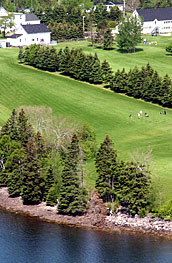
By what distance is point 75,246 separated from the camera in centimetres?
8456

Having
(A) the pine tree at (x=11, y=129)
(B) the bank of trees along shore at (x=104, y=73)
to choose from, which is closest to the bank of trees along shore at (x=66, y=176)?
(A) the pine tree at (x=11, y=129)

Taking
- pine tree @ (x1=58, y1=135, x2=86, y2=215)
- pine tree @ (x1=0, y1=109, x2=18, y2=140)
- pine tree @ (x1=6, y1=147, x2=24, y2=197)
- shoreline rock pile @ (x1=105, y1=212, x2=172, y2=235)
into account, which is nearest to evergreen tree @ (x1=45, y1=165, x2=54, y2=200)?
pine tree @ (x1=58, y1=135, x2=86, y2=215)

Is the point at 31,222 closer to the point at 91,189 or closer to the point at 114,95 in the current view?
the point at 91,189

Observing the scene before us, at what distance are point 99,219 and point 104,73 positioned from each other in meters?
86.2

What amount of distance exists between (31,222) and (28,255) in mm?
11639

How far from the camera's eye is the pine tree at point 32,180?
98.6m

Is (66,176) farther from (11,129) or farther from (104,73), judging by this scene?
(104,73)

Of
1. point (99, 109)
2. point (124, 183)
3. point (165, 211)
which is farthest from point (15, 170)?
point (99, 109)

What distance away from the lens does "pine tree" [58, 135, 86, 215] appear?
93.2m

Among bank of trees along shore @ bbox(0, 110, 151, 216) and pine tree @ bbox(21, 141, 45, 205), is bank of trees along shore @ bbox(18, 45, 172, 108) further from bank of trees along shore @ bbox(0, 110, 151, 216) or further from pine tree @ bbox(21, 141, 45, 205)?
pine tree @ bbox(21, 141, 45, 205)

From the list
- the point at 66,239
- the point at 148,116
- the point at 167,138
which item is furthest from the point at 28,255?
the point at 148,116

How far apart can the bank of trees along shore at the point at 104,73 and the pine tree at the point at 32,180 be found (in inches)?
2393

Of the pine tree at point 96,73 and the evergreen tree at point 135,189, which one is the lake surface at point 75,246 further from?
the pine tree at point 96,73

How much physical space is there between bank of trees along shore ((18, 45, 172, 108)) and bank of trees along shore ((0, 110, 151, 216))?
51.0 metres
